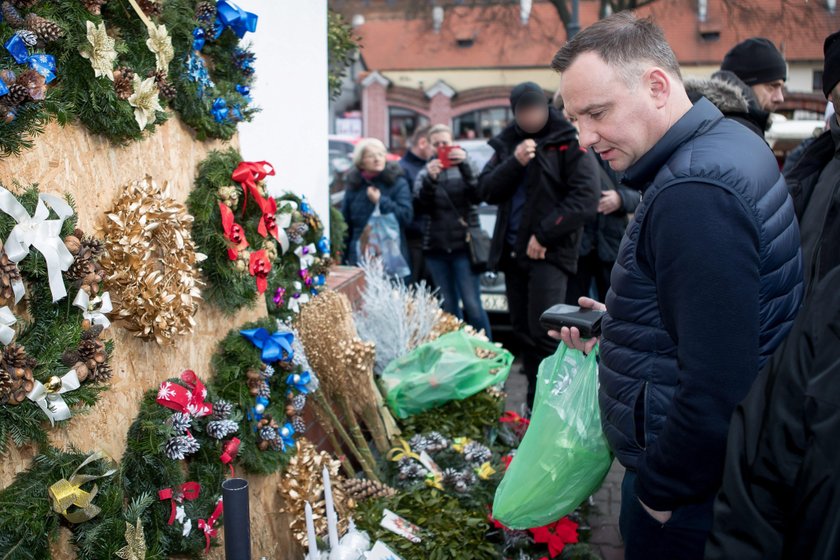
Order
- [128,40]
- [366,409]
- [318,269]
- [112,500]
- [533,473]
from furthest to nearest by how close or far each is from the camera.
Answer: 1. [366,409]
2. [318,269]
3. [533,473]
4. [128,40]
5. [112,500]

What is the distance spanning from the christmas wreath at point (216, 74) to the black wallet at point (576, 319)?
3.71 feet

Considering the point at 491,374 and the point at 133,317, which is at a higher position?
the point at 133,317

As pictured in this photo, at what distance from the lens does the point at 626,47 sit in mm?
1690

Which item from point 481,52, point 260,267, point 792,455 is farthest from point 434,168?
point 481,52

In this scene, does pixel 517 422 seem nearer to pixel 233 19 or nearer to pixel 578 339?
pixel 578 339

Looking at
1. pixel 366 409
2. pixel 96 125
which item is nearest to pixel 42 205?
pixel 96 125

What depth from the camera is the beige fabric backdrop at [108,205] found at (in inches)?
68.3

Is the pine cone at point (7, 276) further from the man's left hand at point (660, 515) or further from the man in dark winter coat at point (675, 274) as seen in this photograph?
the man's left hand at point (660, 515)

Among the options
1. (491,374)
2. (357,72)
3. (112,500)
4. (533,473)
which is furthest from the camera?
(357,72)

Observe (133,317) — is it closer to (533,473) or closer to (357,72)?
(533,473)

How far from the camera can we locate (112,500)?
1845 millimetres

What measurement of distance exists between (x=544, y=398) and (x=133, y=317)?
1.16 m

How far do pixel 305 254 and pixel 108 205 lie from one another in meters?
1.12

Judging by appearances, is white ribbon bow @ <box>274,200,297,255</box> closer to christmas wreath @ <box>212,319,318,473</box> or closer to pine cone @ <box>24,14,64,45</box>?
christmas wreath @ <box>212,319,318,473</box>
